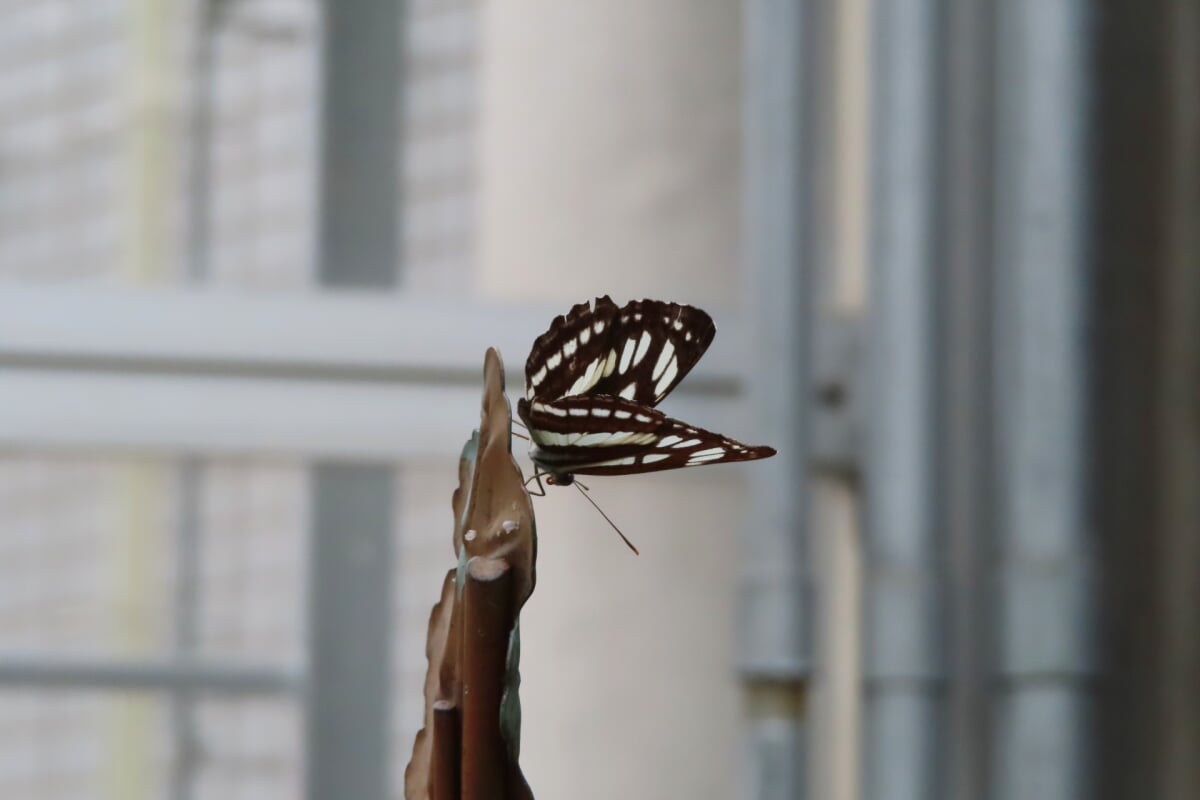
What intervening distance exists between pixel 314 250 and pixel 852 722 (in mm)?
745

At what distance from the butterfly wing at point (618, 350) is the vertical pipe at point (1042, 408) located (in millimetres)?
1055

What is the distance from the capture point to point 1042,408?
4.93 feet

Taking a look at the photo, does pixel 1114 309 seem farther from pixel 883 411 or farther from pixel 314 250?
pixel 314 250

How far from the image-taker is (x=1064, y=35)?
4.97ft

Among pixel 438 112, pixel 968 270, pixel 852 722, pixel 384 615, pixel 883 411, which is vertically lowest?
pixel 852 722

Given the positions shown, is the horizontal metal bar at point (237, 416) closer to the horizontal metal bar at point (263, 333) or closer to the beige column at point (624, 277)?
the horizontal metal bar at point (263, 333)

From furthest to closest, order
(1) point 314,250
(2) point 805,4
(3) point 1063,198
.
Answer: (1) point 314,250
(2) point 805,4
(3) point 1063,198

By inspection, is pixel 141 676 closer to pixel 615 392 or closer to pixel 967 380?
pixel 967 380

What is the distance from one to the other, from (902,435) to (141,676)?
0.82 metres

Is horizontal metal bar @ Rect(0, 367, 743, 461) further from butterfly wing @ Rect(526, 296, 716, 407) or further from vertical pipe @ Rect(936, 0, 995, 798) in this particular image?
butterfly wing @ Rect(526, 296, 716, 407)

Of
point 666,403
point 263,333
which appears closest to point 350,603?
point 263,333

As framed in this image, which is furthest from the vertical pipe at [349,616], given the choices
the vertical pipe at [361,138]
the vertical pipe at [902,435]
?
the vertical pipe at [902,435]

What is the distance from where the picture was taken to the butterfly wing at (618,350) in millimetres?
471

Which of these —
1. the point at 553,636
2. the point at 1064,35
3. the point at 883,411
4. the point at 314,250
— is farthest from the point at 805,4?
the point at 553,636
